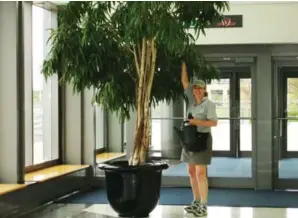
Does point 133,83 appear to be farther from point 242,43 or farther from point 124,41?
point 242,43

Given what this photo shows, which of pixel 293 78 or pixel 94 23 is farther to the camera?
pixel 293 78

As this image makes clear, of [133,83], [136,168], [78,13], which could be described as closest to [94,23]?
[78,13]

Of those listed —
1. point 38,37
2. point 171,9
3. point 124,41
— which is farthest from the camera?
point 38,37

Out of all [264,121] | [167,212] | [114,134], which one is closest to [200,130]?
[167,212]

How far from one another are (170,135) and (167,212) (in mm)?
2457

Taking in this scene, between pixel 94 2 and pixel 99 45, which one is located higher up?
pixel 94 2

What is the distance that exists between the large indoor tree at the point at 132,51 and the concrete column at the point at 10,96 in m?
0.89

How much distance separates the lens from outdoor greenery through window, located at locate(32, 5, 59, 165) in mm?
7316

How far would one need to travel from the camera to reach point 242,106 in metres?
8.14

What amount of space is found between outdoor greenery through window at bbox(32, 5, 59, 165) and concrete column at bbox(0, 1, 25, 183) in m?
1.03

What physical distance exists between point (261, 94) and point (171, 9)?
335cm

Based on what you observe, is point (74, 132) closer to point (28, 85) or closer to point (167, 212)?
point (28, 85)

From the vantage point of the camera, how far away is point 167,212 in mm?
6020

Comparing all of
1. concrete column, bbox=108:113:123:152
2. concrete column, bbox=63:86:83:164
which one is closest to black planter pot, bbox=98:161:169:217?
concrete column, bbox=63:86:83:164
